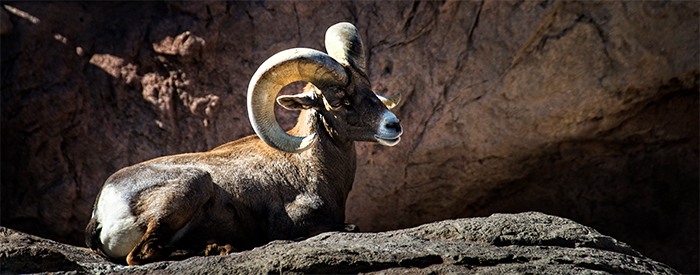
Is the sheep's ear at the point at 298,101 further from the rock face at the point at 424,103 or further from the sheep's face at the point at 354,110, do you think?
the rock face at the point at 424,103

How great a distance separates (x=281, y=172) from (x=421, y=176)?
2.49m

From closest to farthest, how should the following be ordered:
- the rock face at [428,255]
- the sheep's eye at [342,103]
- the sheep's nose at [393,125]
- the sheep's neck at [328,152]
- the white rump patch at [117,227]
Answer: the rock face at [428,255], the white rump patch at [117,227], the sheep's nose at [393,125], the sheep's eye at [342,103], the sheep's neck at [328,152]

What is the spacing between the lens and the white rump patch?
197 inches

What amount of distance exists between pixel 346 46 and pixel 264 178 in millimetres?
1628

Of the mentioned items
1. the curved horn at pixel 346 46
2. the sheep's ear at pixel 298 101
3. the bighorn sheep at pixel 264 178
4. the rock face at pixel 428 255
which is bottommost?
the rock face at pixel 428 255

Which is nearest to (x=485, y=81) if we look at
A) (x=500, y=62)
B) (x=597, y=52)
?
(x=500, y=62)

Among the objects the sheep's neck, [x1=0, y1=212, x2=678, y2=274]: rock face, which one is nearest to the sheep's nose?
the sheep's neck

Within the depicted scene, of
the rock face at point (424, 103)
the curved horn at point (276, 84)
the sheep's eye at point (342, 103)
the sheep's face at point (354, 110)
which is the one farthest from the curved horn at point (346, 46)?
the rock face at point (424, 103)

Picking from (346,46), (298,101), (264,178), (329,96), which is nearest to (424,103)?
(346,46)

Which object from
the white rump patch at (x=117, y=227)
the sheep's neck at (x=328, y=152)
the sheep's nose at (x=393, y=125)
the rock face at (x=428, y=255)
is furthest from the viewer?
the sheep's neck at (x=328, y=152)

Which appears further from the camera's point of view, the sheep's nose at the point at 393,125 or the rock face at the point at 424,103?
the rock face at the point at 424,103

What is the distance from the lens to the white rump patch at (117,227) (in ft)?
16.4

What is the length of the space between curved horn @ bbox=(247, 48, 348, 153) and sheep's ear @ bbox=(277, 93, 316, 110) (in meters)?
0.25

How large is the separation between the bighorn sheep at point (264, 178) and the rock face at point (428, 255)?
528mm
